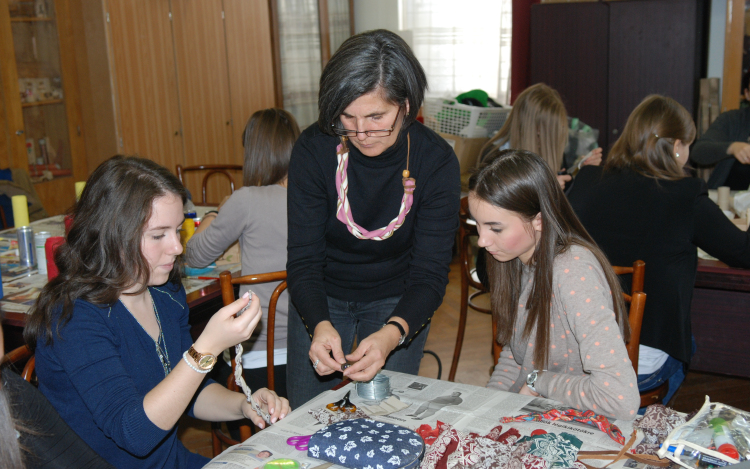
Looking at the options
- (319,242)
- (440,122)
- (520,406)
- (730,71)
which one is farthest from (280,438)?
(730,71)

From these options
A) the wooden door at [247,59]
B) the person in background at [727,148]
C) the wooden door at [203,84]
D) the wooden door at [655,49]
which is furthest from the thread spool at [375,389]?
the wooden door at [247,59]

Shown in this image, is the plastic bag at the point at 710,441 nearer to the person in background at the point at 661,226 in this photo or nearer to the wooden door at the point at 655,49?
the person in background at the point at 661,226

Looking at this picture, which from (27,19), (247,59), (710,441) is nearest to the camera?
(710,441)

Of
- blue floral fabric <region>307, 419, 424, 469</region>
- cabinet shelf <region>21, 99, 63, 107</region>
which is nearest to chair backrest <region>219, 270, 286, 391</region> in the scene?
blue floral fabric <region>307, 419, 424, 469</region>

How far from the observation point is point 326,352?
1.34 metres

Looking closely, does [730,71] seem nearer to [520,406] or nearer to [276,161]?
[276,161]

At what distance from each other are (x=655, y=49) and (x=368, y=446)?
4.21m

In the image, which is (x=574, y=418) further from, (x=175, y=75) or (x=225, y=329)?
(x=175, y=75)

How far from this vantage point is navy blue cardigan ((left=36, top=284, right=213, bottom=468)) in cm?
112

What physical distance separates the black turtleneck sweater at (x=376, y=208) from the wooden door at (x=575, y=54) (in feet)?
11.2

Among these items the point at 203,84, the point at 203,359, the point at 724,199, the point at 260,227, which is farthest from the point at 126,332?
the point at 203,84

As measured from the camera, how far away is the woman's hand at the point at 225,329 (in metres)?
1.10

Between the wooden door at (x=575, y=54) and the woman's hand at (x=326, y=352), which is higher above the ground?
the wooden door at (x=575, y=54)

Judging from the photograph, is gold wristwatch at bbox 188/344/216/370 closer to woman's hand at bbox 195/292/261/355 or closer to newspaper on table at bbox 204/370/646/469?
woman's hand at bbox 195/292/261/355
